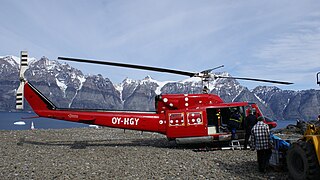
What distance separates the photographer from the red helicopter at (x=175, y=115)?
13836 mm

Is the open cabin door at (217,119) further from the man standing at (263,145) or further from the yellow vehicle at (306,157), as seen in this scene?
the yellow vehicle at (306,157)

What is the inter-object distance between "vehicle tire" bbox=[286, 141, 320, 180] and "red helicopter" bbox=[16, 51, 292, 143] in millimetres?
6087

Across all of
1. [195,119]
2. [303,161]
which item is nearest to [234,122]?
[195,119]

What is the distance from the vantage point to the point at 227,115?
48.8ft

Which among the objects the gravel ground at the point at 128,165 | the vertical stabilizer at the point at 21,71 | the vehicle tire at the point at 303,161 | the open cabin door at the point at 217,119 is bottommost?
the gravel ground at the point at 128,165

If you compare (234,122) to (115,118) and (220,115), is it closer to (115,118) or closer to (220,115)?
(220,115)

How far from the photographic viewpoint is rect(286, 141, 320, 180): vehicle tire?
21.7ft

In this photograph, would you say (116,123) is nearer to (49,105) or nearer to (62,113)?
(62,113)

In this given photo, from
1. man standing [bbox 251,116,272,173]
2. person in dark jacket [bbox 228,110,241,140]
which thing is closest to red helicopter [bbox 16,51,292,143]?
person in dark jacket [bbox 228,110,241,140]

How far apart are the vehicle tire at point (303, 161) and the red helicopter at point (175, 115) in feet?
20.0

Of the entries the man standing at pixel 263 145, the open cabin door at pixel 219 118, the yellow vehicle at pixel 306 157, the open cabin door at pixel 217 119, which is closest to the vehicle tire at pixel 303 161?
the yellow vehicle at pixel 306 157

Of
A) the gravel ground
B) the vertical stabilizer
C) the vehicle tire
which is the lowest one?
the gravel ground

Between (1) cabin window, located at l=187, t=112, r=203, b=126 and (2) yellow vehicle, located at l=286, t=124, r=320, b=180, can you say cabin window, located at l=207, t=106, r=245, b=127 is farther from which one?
(2) yellow vehicle, located at l=286, t=124, r=320, b=180

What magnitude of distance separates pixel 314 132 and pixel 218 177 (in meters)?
2.84
